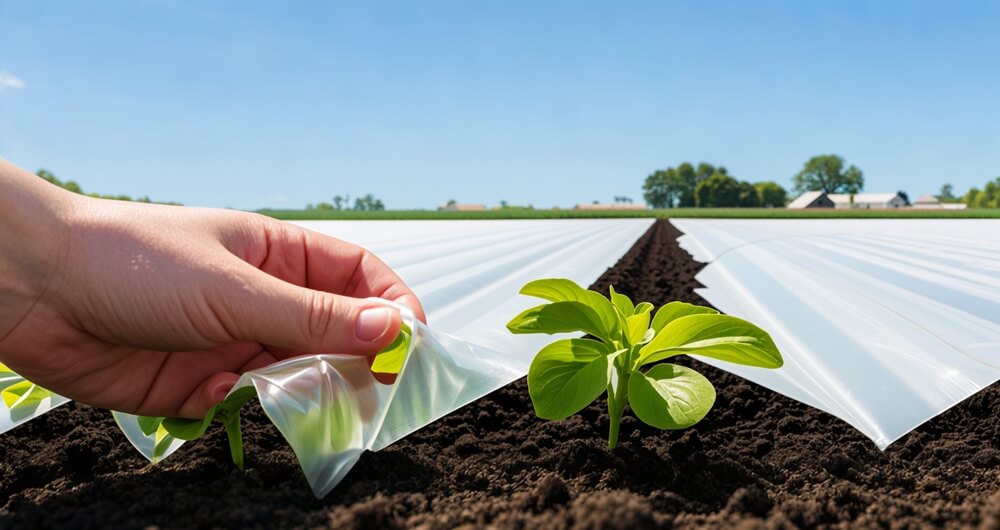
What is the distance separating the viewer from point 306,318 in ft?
3.74

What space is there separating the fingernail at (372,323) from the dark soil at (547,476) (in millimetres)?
248

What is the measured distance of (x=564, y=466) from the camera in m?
1.26

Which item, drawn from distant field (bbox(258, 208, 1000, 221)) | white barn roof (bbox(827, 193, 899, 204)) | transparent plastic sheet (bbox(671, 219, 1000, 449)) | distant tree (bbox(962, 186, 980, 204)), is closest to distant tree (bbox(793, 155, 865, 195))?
white barn roof (bbox(827, 193, 899, 204))

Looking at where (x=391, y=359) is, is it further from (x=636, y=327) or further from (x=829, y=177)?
(x=829, y=177)

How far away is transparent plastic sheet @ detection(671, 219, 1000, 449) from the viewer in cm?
165

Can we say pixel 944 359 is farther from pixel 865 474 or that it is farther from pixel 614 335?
pixel 614 335

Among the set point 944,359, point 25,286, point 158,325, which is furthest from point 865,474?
point 25,286

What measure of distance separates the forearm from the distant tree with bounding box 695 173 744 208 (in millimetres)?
64921

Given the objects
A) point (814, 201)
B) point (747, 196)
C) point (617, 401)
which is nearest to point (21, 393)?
point (617, 401)

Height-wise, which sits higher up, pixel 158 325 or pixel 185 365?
pixel 158 325

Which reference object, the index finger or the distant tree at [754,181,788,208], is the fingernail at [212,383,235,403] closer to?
the index finger

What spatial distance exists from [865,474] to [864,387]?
55 centimetres

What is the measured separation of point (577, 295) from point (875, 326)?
1642mm

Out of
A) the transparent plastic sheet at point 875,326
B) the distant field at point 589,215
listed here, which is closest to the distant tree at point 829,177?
the distant field at point 589,215
